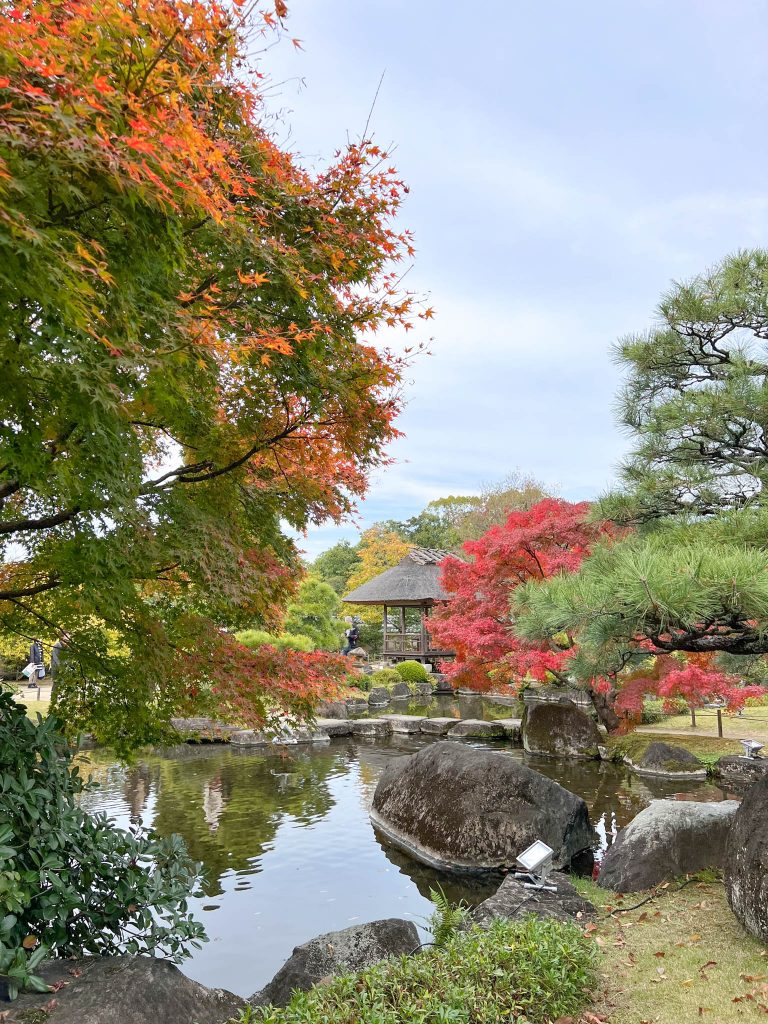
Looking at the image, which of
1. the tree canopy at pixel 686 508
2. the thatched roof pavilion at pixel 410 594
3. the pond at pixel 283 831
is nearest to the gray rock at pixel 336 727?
the pond at pixel 283 831

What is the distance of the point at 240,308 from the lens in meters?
3.94

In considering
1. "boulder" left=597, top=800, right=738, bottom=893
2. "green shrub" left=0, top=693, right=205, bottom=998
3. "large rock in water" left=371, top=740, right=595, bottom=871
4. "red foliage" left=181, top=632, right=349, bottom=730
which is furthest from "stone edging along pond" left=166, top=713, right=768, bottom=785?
"green shrub" left=0, top=693, right=205, bottom=998

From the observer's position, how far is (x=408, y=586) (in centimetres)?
2541

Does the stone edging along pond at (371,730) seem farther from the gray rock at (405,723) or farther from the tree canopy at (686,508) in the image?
the tree canopy at (686,508)

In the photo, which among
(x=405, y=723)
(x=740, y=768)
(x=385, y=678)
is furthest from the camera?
(x=385, y=678)

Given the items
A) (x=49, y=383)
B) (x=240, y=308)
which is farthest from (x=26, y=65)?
(x=240, y=308)

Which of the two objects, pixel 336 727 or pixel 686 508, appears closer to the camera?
pixel 686 508

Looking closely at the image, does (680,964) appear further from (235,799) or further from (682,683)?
(235,799)

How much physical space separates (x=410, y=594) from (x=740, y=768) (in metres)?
15.4

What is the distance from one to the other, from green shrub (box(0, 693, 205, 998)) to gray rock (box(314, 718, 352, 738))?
12875 millimetres

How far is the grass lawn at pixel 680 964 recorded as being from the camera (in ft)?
11.5

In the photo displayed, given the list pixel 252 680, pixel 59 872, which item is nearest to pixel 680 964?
pixel 252 680

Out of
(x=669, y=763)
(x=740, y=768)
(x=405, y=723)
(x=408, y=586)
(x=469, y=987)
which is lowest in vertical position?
(x=405, y=723)

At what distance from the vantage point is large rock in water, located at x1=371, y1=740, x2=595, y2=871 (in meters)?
7.24
